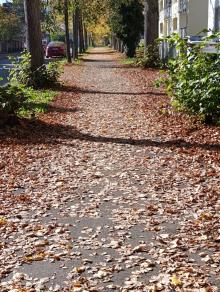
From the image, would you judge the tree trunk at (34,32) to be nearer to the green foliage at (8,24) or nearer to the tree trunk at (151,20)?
the tree trunk at (151,20)

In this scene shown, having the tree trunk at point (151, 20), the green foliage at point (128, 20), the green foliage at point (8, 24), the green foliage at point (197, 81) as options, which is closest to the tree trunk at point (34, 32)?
the green foliage at point (197, 81)

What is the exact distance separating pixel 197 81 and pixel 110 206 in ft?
16.0

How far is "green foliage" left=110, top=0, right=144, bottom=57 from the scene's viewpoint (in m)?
38.2

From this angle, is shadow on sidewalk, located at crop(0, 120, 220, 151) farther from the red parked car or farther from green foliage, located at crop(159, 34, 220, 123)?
the red parked car

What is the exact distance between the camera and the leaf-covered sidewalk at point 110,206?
13.9ft

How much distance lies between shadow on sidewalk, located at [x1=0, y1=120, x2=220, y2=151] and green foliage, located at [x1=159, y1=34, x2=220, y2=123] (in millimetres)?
1217

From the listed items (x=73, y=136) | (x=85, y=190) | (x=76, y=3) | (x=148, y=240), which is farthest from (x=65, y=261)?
(x=76, y=3)

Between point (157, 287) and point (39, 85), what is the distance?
47.2 ft

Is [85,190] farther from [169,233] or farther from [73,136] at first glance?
[73,136]

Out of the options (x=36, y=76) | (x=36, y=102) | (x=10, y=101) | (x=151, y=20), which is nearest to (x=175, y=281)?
(x=10, y=101)

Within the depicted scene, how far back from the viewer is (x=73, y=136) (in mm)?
9758

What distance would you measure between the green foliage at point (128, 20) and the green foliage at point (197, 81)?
28.0 meters

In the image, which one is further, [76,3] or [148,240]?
[76,3]

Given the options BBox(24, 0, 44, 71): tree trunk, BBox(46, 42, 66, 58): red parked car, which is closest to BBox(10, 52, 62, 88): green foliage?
BBox(24, 0, 44, 71): tree trunk
